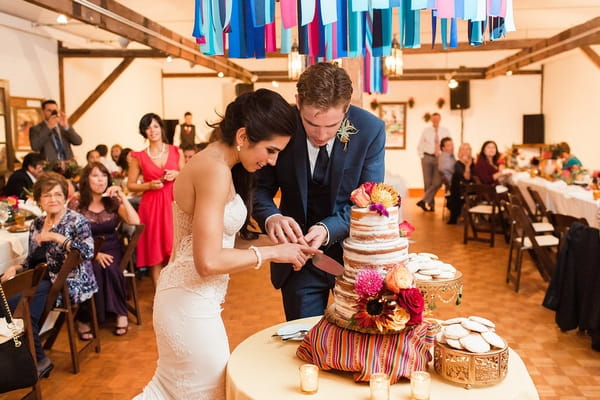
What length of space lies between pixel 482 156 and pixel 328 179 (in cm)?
772

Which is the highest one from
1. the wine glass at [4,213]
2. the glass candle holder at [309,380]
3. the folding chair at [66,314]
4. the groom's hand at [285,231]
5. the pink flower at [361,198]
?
the pink flower at [361,198]

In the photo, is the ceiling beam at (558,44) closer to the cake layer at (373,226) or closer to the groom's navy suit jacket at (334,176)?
the groom's navy suit jacket at (334,176)

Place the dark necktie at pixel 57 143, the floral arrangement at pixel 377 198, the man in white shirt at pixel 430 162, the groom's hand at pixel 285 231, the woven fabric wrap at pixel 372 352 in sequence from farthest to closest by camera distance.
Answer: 1. the man in white shirt at pixel 430 162
2. the dark necktie at pixel 57 143
3. the groom's hand at pixel 285 231
4. the floral arrangement at pixel 377 198
5. the woven fabric wrap at pixel 372 352

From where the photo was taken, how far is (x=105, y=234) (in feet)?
15.9

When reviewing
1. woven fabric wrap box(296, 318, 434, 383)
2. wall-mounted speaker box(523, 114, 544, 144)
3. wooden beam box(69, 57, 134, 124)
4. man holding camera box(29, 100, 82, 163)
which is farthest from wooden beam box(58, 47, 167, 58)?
woven fabric wrap box(296, 318, 434, 383)

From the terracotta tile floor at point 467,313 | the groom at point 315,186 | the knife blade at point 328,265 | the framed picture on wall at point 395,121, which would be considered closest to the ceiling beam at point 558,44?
the framed picture on wall at point 395,121

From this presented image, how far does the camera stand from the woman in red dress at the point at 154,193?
544cm

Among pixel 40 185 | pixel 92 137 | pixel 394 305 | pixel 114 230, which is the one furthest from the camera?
pixel 92 137

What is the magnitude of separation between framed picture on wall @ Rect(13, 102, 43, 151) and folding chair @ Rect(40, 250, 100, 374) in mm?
6203

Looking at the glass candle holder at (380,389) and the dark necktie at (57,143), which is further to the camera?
the dark necktie at (57,143)

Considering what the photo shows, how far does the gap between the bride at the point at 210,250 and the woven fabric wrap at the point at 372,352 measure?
286 millimetres

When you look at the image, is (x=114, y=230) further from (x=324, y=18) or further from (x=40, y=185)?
(x=324, y=18)

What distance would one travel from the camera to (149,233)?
5.46 m

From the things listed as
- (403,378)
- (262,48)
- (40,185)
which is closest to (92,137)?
(40,185)
